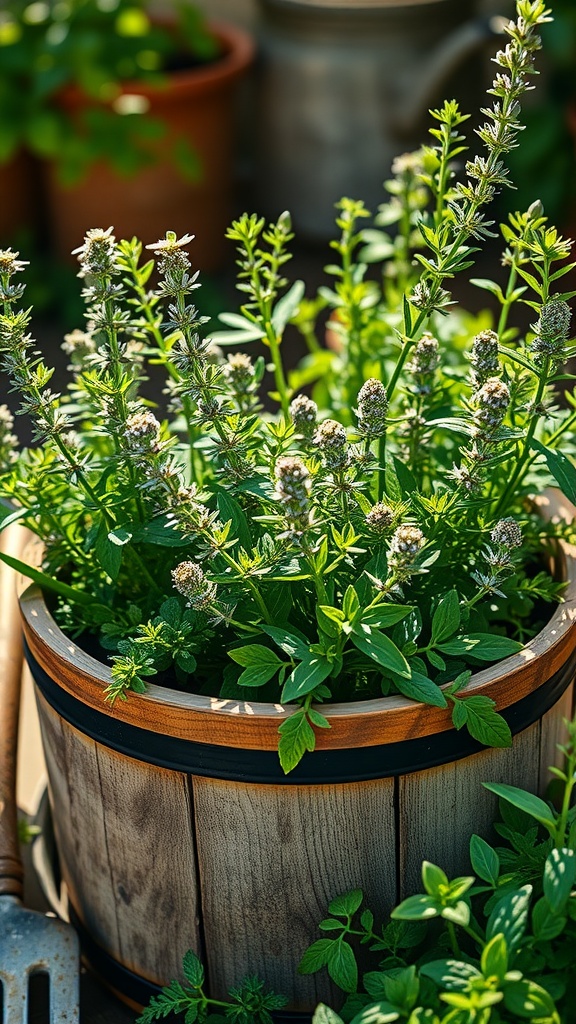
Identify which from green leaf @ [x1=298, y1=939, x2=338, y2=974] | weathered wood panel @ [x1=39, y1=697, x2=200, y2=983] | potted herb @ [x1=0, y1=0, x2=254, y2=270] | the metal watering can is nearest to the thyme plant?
weathered wood panel @ [x1=39, y1=697, x2=200, y2=983]

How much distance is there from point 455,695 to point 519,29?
60 cm

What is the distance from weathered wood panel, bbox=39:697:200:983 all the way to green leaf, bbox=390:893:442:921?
9.5 inches

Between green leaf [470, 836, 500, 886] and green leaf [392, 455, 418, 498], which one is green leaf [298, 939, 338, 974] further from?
green leaf [392, 455, 418, 498]

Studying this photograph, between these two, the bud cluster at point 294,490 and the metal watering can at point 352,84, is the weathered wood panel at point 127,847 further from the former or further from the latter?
the metal watering can at point 352,84

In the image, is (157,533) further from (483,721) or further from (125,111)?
(125,111)

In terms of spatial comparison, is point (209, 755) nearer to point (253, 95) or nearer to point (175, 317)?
point (175, 317)

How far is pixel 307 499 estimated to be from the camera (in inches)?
39.2

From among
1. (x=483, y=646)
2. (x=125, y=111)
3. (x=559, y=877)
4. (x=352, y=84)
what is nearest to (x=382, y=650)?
(x=483, y=646)

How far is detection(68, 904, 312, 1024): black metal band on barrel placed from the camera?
1265mm

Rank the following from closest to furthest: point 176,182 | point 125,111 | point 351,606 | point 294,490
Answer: point 294,490 < point 351,606 < point 125,111 < point 176,182

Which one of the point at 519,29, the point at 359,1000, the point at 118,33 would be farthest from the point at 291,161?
the point at 359,1000

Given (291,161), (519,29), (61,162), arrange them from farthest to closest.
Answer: (291,161) → (61,162) → (519,29)

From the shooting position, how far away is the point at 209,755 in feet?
3.71

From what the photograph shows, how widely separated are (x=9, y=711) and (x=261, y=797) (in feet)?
1.68
